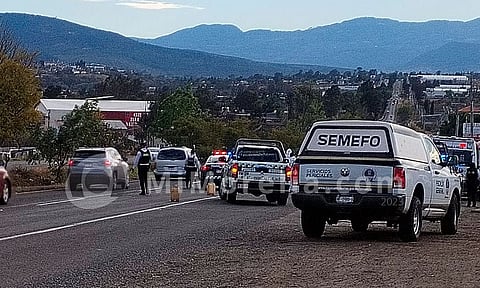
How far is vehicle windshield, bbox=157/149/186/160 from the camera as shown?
43938 millimetres

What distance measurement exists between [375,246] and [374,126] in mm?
2103

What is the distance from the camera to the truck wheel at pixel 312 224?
58.2 feet

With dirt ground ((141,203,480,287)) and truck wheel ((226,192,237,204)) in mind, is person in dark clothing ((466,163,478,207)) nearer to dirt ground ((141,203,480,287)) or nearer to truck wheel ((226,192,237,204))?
truck wheel ((226,192,237,204))

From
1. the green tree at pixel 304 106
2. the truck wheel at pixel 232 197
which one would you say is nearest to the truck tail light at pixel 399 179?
the truck wheel at pixel 232 197

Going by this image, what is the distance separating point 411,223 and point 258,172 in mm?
11048

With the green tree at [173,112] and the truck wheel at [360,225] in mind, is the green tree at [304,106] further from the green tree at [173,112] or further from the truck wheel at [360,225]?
the truck wheel at [360,225]

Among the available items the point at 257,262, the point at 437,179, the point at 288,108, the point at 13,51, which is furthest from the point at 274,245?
the point at 288,108

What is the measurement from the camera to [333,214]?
17.3 meters

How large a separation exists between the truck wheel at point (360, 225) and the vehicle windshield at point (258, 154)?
345 inches

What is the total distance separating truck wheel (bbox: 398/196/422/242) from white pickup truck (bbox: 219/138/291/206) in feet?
34.8

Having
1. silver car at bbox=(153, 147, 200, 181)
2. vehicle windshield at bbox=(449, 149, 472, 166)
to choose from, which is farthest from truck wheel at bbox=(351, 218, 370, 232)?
silver car at bbox=(153, 147, 200, 181)

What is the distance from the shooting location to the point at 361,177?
16719mm

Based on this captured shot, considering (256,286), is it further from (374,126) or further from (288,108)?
(288,108)

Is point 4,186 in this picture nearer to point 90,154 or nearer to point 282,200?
point 282,200
